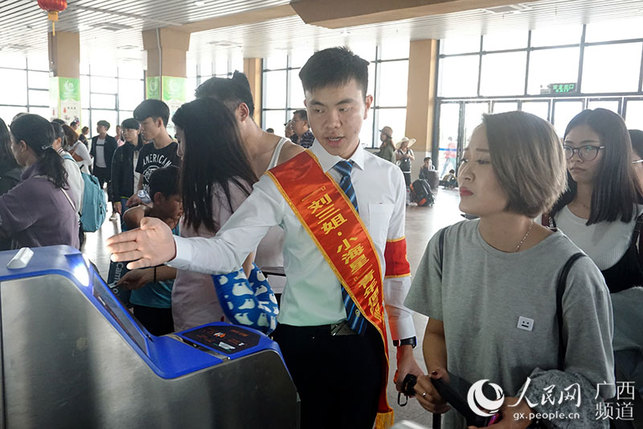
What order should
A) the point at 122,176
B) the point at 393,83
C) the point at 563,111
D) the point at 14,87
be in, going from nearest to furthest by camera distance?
the point at 122,176
the point at 563,111
the point at 393,83
the point at 14,87

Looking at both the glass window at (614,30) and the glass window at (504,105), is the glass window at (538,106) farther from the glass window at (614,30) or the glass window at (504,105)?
the glass window at (614,30)

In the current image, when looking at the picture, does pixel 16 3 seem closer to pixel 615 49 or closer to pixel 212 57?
pixel 212 57

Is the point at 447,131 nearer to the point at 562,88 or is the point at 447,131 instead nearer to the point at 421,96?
the point at 421,96

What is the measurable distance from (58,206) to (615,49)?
11.2m

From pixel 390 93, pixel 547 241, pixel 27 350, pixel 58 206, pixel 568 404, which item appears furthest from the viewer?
pixel 390 93

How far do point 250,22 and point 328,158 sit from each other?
9.51 meters

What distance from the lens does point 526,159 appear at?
1088mm

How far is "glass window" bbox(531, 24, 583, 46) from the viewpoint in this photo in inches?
420

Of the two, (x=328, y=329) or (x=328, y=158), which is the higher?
(x=328, y=158)

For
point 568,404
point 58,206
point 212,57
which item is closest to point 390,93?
point 212,57

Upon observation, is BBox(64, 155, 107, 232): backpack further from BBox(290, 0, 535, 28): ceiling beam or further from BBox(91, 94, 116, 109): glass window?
BBox(91, 94, 116, 109): glass window

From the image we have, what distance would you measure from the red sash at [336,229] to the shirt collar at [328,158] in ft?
0.12

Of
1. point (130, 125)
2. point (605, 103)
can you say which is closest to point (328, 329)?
point (130, 125)

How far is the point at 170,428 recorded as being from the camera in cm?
86
